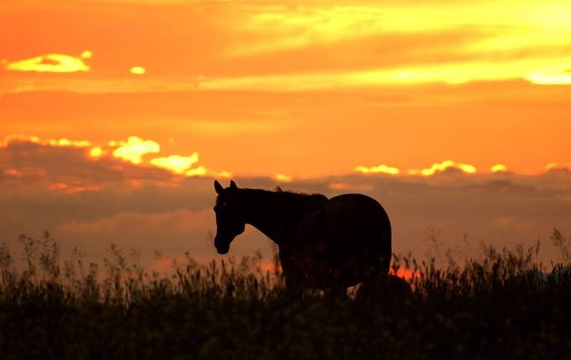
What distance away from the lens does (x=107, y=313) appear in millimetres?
10539

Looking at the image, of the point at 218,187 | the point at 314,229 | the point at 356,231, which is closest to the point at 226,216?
the point at 218,187

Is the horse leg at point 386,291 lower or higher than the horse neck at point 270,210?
lower

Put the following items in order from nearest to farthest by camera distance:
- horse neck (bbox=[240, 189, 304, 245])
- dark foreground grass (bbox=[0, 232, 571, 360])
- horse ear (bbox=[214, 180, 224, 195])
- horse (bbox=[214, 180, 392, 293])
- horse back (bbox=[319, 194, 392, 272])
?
dark foreground grass (bbox=[0, 232, 571, 360]) < horse (bbox=[214, 180, 392, 293]) < horse back (bbox=[319, 194, 392, 272]) < horse neck (bbox=[240, 189, 304, 245]) < horse ear (bbox=[214, 180, 224, 195])

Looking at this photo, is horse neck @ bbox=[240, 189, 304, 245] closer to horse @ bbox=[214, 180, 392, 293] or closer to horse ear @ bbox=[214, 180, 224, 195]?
horse @ bbox=[214, 180, 392, 293]

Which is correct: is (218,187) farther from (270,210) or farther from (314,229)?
(314,229)

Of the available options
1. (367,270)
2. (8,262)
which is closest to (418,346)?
(367,270)

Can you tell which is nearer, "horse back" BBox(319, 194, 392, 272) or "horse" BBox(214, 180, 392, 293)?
"horse" BBox(214, 180, 392, 293)

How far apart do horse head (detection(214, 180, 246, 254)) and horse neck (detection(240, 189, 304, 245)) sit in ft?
0.49

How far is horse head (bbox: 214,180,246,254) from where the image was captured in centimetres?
1791

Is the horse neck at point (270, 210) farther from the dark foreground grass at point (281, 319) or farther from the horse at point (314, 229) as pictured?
the dark foreground grass at point (281, 319)

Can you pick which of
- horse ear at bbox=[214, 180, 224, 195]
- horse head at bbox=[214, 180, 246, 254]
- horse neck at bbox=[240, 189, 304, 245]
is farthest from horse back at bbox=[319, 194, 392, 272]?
horse ear at bbox=[214, 180, 224, 195]

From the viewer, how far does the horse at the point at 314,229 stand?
55.8ft

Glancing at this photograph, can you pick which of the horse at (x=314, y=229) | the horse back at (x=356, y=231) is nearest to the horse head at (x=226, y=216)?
the horse at (x=314, y=229)

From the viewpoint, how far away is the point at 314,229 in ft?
57.0
